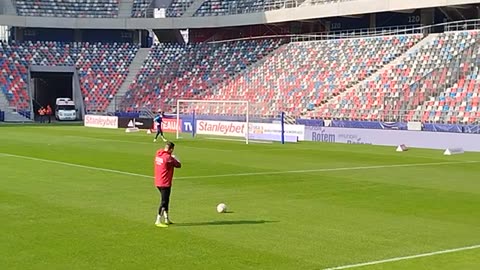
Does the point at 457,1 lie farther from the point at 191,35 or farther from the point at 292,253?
the point at 292,253

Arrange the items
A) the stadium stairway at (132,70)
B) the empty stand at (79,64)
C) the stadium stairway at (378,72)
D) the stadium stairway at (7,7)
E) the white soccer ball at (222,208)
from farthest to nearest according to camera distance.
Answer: the stadium stairway at (7,7) → the stadium stairway at (132,70) → the empty stand at (79,64) → the stadium stairway at (378,72) → the white soccer ball at (222,208)

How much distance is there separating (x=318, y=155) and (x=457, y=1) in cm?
2275

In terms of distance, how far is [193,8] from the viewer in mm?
76562

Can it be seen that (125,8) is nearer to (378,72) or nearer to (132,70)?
(132,70)

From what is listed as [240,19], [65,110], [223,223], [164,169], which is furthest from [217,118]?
[164,169]

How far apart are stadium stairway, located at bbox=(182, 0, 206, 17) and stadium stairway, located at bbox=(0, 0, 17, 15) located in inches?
691

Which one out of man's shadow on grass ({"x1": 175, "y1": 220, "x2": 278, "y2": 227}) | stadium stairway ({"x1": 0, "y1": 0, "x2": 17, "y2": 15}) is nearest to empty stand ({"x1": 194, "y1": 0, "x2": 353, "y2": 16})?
stadium stairway ({"x1": 0, "y1": 0, "x2": 17, "y2": 15})

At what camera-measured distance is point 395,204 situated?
17594 millimetres

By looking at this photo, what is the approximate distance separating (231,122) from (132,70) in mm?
33859

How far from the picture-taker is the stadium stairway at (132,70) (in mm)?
A: 74750

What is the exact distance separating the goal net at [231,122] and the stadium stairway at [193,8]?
1734cm

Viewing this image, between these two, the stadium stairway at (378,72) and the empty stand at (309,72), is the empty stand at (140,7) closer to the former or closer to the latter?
the empty stand at (309,72)

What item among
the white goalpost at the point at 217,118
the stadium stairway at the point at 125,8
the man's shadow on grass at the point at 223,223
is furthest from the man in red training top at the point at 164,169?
the stadium stairway at the point at 125,8

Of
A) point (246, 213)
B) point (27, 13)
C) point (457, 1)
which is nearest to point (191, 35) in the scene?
point (27, 13)
